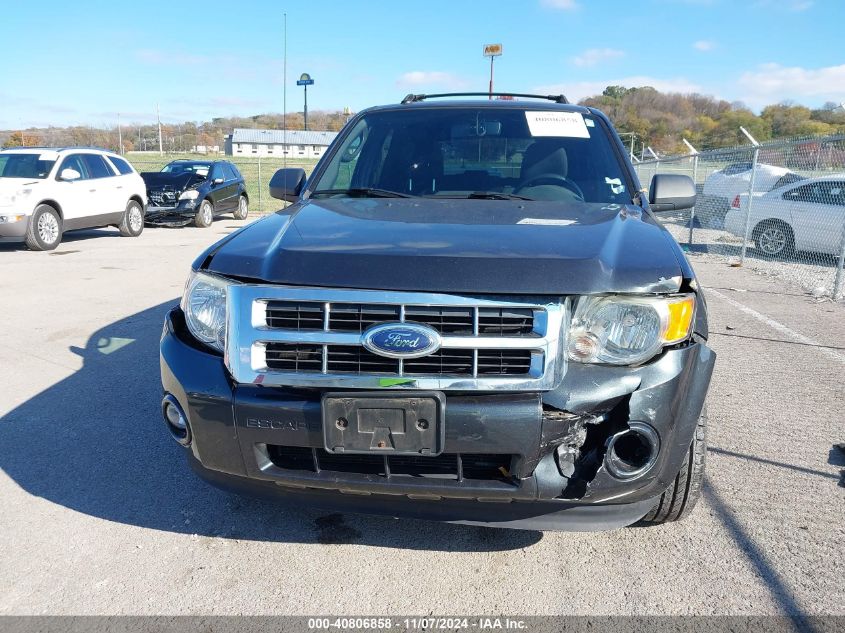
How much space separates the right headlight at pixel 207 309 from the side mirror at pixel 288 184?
58.2 inches

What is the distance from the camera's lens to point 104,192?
12953 mm

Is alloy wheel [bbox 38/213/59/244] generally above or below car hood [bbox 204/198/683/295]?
below

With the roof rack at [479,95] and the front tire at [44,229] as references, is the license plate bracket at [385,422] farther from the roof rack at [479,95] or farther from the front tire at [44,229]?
the front tire at [44,229]

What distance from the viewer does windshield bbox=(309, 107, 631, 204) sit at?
11.1 feet

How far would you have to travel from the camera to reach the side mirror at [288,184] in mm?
3830

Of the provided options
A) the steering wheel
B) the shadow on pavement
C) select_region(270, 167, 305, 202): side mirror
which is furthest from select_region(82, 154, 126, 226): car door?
the steering wheel

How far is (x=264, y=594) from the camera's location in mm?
2396

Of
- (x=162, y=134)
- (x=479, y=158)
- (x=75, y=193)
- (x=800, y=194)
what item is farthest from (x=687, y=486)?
(x=162, y=134)

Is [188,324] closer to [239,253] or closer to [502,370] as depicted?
[239,253]

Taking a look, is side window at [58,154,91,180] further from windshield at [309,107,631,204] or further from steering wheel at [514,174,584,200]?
steering wheel at [514,174,584,200]

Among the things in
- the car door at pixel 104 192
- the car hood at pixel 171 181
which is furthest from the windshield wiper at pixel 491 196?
the car hood at pixel 171 181

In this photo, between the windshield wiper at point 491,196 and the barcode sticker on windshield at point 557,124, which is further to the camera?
the barcode sticker on windshield at point 557,124

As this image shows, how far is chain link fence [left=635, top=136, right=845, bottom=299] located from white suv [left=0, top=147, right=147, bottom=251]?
989 centimetres

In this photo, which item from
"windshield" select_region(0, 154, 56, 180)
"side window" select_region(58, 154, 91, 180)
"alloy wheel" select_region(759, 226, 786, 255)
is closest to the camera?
"alloy wheel" select_region(759, 226, 786, 255)
